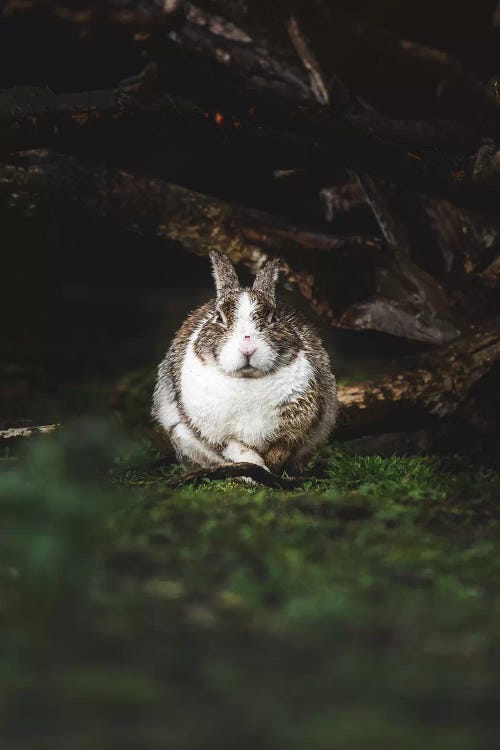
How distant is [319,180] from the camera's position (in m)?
7.08

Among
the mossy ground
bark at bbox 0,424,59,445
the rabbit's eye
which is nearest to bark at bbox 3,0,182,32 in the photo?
the rabbit's eye

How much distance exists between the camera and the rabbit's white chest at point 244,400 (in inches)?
207

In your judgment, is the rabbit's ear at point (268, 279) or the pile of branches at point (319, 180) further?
the pile of branches at point (319, 180)

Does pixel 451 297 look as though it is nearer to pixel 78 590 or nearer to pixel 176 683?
pixel 78 590

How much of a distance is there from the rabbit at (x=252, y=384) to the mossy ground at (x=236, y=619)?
3.19 feet

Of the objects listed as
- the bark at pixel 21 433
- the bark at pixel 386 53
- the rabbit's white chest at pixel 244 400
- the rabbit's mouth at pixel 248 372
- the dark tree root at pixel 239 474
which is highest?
the bark at pixel 386 53

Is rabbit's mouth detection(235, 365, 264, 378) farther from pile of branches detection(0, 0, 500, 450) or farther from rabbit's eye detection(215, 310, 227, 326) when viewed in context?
pile of branches detection(0, 0, 500, 450)

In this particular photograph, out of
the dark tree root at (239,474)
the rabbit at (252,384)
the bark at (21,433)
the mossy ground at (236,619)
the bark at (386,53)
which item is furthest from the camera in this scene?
the bark at (21,433)

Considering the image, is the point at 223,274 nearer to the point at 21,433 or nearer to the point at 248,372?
the point at 248,372

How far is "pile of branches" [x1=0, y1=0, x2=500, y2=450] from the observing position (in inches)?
239

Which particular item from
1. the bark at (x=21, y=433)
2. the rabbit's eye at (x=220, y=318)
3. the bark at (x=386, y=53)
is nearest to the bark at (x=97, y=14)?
the bark at (x=386, y=53)

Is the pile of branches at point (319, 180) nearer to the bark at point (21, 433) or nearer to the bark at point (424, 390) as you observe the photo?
the bark at point (424, 390)

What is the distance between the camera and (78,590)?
9.18 feet

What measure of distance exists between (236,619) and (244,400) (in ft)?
8.66
